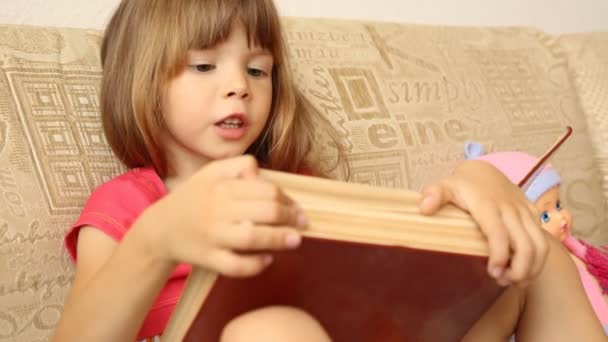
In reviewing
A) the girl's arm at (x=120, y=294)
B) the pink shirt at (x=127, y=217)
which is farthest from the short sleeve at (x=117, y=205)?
the girl's arm at (x=120, y=294)

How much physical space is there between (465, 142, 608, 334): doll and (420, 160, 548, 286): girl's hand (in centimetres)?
47

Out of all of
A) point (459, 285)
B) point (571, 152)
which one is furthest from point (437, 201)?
point (571, 152)

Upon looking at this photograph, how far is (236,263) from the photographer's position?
0.50 metres

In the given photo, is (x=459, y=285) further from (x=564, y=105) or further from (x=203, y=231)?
(x=564, y=105)

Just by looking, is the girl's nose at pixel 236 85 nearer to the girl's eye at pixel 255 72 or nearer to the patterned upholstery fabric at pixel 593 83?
the girl's eye at pixel 255 72

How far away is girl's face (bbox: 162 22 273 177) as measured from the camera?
2.99 feet

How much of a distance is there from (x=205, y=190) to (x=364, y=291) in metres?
0.16

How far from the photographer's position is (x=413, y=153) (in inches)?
47.4

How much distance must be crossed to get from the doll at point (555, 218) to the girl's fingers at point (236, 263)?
71 cm

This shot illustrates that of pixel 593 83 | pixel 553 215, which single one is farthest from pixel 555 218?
pixel 593 83

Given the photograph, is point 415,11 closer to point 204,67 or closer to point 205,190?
point 204,67

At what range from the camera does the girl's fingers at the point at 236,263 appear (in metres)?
0.50

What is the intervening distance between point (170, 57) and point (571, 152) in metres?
0.82

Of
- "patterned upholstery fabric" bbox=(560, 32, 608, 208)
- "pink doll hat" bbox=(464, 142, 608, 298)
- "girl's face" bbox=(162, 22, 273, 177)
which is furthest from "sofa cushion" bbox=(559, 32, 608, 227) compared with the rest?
"girl's face" bbox=(162, 22, 273, 177)
